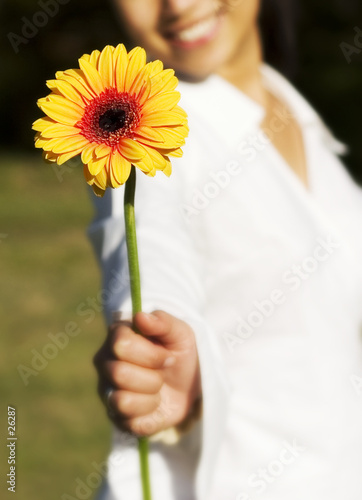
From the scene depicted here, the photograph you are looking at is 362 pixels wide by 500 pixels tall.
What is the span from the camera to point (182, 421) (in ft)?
1.77

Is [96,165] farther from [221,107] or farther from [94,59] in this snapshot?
[221,107]

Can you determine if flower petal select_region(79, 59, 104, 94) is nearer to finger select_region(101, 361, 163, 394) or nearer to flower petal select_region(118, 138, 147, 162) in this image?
flower petal select_region(118, 138, 147, 162)

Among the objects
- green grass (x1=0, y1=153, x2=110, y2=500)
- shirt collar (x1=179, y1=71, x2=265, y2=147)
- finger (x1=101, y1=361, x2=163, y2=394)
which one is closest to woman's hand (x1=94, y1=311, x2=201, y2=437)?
finger (x1=101, y1=361, x2=163, y2=394)

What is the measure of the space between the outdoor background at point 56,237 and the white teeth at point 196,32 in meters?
0.23

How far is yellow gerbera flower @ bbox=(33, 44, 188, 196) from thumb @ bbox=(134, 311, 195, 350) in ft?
0.30

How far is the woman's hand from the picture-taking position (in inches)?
18.2

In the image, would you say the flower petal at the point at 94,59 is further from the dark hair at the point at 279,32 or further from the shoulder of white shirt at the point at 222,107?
the dark hair at the point at 279,32

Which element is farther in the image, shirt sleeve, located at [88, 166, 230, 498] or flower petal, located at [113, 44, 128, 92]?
shirt sleeve, located at [88, 166, 230, 498]

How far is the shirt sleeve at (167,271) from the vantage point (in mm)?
512

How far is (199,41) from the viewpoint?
65cm

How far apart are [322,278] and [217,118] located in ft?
0.51

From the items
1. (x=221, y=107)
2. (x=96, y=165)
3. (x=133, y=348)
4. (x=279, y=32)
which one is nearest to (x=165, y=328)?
(x=133, y=348)

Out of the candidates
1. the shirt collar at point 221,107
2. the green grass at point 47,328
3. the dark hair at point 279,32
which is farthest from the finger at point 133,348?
the green grass at point 47,328

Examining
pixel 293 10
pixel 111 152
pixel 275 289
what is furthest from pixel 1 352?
pixel 111 152
